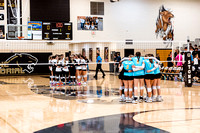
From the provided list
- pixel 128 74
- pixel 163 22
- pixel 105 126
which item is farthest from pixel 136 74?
pixel 163 22

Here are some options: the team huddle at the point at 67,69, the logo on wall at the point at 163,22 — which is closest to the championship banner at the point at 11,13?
the team huddle at the point at 67,69

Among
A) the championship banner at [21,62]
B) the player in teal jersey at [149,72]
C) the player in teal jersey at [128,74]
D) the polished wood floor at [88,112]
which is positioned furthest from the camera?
the championship banner at [21,62]

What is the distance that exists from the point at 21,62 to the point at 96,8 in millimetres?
7783

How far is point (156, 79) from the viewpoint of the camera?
10125 mm

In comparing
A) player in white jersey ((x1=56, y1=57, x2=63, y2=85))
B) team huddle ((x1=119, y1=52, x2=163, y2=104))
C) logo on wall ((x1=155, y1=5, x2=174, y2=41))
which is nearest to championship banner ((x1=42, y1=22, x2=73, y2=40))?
player in white jersey ((x1=56, y1=57, x2=63, y2=85))

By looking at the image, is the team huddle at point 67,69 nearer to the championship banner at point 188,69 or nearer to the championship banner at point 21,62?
the championship banner at point 188,69

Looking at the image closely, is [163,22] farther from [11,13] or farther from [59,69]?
[59,69]

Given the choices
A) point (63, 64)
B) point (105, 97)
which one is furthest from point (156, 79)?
point (63, 64)

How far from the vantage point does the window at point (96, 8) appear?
2627 centimetres

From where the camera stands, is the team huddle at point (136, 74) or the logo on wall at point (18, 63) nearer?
the team huddle at point (136, 74)

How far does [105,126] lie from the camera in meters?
6.59

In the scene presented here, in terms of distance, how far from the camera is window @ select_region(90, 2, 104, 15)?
86.2ft

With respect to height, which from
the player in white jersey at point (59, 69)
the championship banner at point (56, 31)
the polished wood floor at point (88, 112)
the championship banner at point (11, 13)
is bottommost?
the polished wood floor at point (88, 112)

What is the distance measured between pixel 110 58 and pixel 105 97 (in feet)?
51.0
